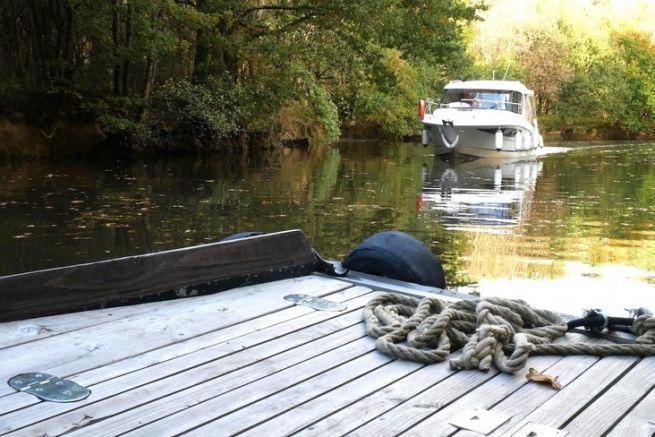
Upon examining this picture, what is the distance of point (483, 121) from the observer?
24.8 m

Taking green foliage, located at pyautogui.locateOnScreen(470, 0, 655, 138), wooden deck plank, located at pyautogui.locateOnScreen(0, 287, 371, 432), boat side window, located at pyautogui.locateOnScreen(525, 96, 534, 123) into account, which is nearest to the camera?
wooden deck plank, located at pyautogui.locateOnScreen(0, 287, 371, 432)

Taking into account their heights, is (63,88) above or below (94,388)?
above

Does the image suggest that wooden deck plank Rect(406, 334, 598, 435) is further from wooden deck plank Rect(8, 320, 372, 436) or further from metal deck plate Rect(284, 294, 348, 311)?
metal deck plate Rect(284, 294, 348, 311)

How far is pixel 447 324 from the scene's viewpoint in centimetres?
352

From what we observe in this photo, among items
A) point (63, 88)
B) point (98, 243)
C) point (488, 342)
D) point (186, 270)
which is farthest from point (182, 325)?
point (63, 88)

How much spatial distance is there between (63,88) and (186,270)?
19.1 metres

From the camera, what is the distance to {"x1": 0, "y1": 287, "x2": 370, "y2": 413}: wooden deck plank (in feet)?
9.72

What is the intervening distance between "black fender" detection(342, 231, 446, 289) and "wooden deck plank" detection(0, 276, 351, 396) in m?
0.37

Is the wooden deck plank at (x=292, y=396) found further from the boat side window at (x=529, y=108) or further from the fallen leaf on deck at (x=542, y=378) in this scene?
the boat side window at (x=529, y=108)

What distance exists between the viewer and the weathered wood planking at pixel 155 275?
3.63 m

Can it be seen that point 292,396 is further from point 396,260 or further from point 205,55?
point 205,55

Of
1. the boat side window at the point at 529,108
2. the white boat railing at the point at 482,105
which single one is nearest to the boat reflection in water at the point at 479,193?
the white boat railing at the point at 482,105

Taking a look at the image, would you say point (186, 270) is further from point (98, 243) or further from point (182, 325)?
point (98, 243)

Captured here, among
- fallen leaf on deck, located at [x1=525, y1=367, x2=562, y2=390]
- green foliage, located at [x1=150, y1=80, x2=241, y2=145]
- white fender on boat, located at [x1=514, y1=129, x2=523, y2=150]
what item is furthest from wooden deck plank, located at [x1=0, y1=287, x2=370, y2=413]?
white fender on boat, located at [x1=514, y1=129, x2=523, y2=150]
